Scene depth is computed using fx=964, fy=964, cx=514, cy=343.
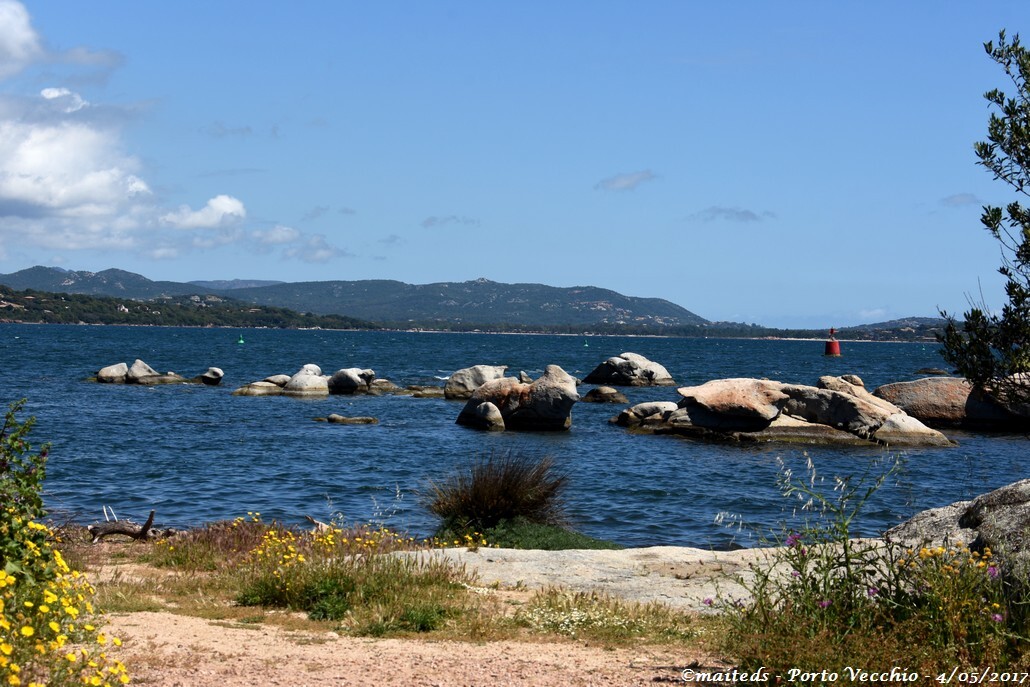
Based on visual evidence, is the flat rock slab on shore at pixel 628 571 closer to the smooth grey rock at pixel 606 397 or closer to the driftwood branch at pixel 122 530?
the driftwood branch at pixel 122 530

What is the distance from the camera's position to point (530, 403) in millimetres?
34250

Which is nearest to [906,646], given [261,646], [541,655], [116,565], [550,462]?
[541,655]

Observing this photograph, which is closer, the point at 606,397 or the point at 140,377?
the point at 606,397

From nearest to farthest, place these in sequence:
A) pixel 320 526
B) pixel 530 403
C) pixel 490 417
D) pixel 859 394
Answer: pixel 320 526
pixel 859 394
pixel 530 403
pixel 490 417

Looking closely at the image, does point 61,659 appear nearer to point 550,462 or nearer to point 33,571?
point 33,571

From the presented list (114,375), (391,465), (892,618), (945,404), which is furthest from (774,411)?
(114,375)

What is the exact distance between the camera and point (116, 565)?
11.5 meters

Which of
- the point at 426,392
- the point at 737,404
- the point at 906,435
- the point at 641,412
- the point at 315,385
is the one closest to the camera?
the point at 906,435

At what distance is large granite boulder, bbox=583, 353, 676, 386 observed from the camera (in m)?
57.3

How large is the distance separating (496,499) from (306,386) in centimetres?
3295

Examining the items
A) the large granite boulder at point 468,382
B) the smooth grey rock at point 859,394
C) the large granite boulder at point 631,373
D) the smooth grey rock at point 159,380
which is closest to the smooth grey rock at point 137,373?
the smooth grey rock at point 159,380

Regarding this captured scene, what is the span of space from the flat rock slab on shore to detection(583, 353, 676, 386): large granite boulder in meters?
44.2

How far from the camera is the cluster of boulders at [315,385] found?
154 feet

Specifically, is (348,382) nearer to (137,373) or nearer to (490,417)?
(137,373)
